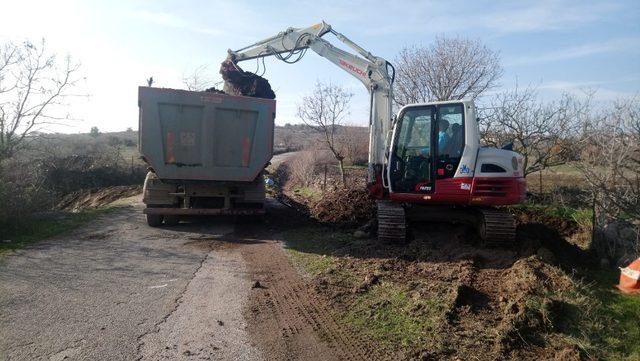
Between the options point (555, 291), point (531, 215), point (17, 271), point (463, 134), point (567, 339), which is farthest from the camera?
point (531, 215)

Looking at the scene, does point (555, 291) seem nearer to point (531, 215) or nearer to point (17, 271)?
point (531, 215)

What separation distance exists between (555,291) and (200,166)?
693 cm

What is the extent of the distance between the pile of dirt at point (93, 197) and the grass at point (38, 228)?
6386 millimetres

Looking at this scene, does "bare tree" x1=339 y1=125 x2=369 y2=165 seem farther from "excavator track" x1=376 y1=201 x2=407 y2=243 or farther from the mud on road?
the mud on road

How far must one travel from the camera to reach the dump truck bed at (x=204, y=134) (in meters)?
9.45

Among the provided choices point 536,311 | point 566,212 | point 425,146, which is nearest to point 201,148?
point 425,146

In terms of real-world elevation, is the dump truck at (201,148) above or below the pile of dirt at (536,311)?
above

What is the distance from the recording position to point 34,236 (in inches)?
353

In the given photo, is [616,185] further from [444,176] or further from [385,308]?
[385,308]

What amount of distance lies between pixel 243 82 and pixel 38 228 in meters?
5.55

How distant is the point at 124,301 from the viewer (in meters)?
5.52

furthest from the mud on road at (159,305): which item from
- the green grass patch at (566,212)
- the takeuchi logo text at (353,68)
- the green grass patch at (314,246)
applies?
the green grass patch at (566,212)

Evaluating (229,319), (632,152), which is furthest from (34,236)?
(632,152)

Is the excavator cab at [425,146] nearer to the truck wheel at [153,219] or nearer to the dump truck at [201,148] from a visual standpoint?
the dump truck at [201,148]
